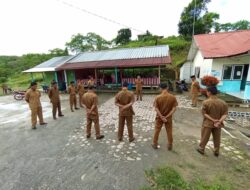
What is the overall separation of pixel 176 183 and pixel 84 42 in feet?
118

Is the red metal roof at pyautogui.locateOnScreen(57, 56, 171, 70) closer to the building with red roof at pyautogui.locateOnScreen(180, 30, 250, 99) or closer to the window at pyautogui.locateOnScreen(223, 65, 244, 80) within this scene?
the building with red roof at pyautogui.locateOnScreen(180, 30, 250, 99)

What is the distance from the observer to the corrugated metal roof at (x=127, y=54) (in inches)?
535

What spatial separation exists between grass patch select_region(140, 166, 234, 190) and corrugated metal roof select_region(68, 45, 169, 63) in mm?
11083

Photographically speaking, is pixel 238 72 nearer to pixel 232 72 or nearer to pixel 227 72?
pixel 232 72

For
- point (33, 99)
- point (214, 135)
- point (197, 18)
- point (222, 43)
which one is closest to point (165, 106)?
point (214, 135)

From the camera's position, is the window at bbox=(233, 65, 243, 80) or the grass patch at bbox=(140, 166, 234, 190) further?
the window at bbox=(233, 65, 243, 80)

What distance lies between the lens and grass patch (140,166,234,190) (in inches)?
110

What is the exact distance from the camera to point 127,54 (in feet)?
48.7

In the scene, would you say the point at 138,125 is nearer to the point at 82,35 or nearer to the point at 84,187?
the point at 84,187

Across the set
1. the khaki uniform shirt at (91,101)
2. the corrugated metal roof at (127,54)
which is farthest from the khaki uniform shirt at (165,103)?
the corrugated metal roof at (127,54)

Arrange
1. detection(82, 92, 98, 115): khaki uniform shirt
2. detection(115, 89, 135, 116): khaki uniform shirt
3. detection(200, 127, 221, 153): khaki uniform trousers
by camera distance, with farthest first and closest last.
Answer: detection(82, 92, 98, 115): khaki uniform shirt, detection(115, 89, 135, 116): khaki uniform shirt, detection(200, 127, 221, 153): khaki uniform trousers

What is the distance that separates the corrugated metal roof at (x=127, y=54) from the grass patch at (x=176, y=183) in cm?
1108

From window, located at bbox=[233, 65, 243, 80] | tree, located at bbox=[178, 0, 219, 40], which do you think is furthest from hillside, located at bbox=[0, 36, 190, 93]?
window, located at bbox=[233, 65, 243, 80]

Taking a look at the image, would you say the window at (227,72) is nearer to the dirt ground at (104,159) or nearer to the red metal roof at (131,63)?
the red metal roof at (131,63)
